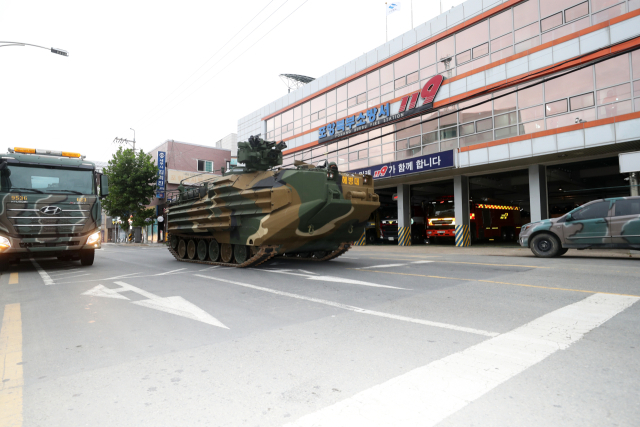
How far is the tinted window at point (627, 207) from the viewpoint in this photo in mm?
10242

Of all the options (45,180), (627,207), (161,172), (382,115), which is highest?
(382,115)

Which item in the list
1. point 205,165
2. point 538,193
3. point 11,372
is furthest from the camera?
point 205,165

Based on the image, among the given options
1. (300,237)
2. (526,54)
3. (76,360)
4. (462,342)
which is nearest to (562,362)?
(462,342)

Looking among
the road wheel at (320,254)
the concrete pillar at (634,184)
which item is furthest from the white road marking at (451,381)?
the concrete pillar at (634,184)

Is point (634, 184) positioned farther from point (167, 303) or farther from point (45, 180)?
point (45, 180)

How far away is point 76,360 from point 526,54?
19.8 m

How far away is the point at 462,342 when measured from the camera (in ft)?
11.9

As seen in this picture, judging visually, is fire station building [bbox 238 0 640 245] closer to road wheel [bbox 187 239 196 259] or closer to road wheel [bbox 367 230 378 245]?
road wheel [bbox 367 230 378 245]

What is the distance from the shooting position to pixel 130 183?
3594 centimetres

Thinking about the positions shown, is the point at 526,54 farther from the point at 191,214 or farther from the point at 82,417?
the point at 82,417

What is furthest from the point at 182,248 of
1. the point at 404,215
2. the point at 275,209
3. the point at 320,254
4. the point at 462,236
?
the point at 404,215

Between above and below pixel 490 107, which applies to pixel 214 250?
below

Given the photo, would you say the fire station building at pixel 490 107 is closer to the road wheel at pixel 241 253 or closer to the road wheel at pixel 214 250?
the road wheel at pixel 241 253

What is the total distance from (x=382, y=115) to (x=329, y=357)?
21.4 meters
